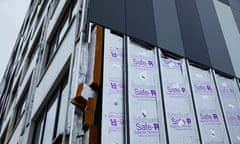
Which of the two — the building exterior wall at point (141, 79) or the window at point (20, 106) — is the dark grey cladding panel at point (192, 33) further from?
the window at point (20, 106)

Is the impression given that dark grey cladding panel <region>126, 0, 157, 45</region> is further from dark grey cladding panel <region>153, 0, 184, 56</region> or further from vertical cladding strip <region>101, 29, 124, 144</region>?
vertical cladding strip <region>101, 29, 124, 144</region>

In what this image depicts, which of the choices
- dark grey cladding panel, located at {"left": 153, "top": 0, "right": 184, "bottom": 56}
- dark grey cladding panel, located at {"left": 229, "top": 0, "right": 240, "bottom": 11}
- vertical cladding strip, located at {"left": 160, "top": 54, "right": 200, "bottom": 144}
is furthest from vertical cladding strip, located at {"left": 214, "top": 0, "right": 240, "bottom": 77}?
vertical cladding strip, located at {"left": 160, "top": 54, "right": 200, "bottom": 144}

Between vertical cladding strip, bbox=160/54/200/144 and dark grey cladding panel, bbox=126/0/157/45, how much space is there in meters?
0.56

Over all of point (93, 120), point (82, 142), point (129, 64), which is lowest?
point (82, 142)

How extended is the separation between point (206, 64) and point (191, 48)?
516mm

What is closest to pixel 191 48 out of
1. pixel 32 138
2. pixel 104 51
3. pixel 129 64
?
pixel 129 64

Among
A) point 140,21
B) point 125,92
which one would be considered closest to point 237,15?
point 140,21

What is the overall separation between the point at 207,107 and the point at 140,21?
2.32 metres

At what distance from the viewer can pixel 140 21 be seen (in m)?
5.70

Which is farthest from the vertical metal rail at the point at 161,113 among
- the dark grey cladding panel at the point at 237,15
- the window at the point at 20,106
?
the window at the point at 20,106

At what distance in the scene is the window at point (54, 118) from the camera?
17.2 feet

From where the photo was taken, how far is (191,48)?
6.12 meters

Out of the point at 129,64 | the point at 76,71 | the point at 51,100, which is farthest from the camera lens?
the point at 51,100

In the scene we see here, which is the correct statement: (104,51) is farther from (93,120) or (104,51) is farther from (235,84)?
(235,84)
